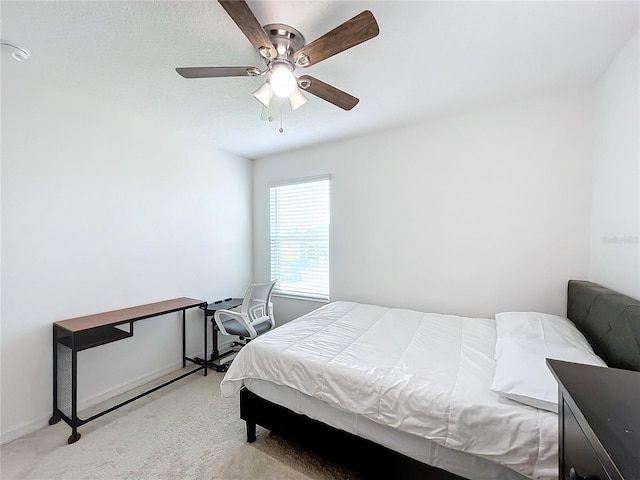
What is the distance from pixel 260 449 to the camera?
179 cm

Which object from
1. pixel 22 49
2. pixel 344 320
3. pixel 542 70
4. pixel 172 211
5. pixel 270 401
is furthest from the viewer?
pixel 172 211

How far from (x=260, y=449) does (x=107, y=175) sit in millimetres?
2626

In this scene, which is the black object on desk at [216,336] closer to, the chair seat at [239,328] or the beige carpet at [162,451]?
the chair seat at [239,328]

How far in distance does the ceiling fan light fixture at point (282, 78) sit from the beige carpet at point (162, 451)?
91.4 inches

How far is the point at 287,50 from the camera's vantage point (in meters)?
1.53

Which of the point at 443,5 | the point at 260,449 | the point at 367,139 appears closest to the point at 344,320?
the point at 260,449

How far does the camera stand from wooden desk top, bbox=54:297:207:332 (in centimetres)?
200

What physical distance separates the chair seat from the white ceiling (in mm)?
2115

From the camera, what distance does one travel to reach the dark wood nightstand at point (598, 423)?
1.82 ft

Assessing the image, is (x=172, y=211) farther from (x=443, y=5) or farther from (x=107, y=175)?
(x=443, y=5)

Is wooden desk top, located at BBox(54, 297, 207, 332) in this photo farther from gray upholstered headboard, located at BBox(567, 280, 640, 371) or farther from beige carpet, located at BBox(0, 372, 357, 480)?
gray upholstered headboard, located at BBox(567, 280, 640, 371)

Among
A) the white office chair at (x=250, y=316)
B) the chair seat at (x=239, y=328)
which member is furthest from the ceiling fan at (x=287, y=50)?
the chair seat at (x=239, y=328)

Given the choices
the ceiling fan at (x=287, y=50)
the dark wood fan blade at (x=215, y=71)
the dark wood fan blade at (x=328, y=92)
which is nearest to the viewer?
the ceiling fan at (x=287, y=50)

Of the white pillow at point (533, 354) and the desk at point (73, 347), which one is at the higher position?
the white pillow at point (533, 354)
